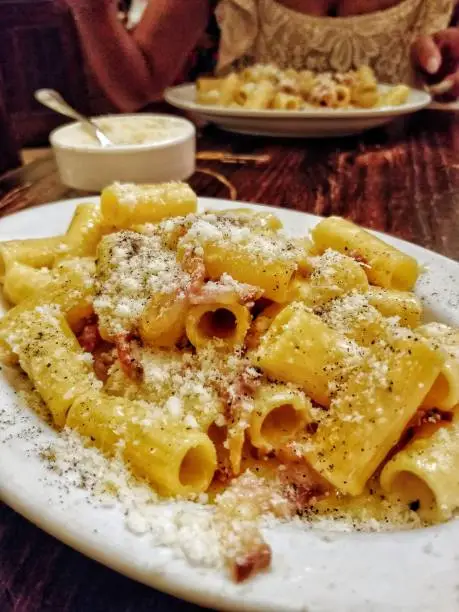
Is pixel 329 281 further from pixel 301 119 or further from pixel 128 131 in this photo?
pixel 301 119

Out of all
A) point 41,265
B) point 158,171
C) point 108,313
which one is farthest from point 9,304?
point 158,171

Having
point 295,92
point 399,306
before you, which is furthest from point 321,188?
point 399,306

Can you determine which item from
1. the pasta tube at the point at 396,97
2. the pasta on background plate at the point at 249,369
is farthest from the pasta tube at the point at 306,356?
the pasta tube at the point at 396,97

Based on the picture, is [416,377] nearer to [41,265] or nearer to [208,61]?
[41,265]

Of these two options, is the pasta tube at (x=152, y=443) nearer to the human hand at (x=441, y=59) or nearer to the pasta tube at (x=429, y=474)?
the pasta tube at (x=429, y=474)

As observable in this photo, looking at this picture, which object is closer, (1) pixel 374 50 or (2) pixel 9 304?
(2) pixel 9 304
